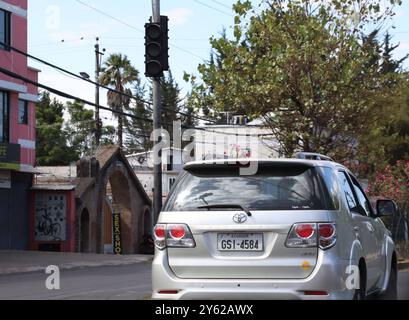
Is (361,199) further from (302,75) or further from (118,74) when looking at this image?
(118,74)

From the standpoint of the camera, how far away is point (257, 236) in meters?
Result: 7.58

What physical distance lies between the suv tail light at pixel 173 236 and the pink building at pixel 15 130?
24.2 metres

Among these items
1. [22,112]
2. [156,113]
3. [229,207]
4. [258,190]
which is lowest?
[229,207]

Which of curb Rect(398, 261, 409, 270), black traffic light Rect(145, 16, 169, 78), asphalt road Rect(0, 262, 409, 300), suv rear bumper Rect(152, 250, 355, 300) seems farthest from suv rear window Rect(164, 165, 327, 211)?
curb Rect(398, 261, 409, 270)

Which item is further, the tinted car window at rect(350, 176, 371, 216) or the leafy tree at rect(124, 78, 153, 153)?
the leafy tree at rect(124, 78, 153, 153)

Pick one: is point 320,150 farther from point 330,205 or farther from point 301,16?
point 330,205

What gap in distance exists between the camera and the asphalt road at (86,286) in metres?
14.0

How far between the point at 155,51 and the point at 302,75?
25.2ft

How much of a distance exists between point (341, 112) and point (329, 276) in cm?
1642

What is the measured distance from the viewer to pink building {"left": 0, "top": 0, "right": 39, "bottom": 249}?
31797 mm

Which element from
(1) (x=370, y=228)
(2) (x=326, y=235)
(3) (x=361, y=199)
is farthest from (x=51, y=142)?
(2) (x=326, y=235)

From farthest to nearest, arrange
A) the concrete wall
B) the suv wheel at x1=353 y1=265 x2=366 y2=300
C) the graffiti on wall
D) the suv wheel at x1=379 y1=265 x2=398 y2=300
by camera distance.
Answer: the graffiti on wall
the concrete wall
the suv wheel at x1=379 y1=265 x2=398 y2=300
the suv wheel at x1=353 y1=265 x2=366 y2=300

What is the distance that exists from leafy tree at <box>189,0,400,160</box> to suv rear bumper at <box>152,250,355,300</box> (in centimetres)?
1538

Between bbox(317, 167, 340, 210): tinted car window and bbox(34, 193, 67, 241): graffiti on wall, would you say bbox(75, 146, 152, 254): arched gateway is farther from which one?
bbox(317, 167, 340, 210): tinted car window
